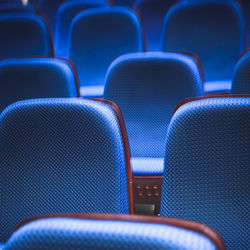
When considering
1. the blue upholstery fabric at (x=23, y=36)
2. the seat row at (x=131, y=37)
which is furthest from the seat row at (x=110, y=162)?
the blue upholstery fabric at (x=23, y=36)

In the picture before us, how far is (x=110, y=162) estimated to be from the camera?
2.37 feet

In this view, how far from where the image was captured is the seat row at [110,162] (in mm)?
679

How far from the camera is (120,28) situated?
1.69 metres

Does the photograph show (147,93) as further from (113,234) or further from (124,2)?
(124,2)

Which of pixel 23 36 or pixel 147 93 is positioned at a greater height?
pixel 23 36

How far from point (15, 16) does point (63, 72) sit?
78 centimetres

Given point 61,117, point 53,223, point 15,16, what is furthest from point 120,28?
point 53,223

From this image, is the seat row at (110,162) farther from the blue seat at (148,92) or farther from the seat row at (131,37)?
the seat row at (131,37)

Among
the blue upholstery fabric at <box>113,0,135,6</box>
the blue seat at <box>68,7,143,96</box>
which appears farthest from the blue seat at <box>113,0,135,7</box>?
the blue seat at <box>68,7,143,96</box>

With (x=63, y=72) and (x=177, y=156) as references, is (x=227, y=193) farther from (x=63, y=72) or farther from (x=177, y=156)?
(x=63, y=72)

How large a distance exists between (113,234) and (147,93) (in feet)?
2.69

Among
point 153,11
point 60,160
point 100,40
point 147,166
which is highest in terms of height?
point 153,11

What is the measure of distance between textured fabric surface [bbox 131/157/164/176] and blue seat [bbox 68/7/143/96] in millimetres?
630

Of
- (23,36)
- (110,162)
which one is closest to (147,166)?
(110,162)
